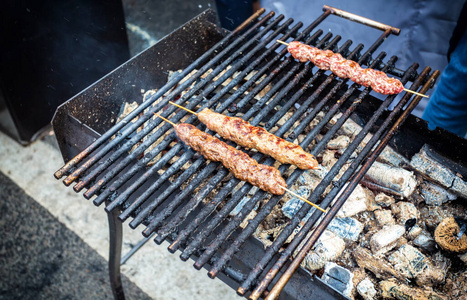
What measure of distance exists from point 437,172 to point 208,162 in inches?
72.9

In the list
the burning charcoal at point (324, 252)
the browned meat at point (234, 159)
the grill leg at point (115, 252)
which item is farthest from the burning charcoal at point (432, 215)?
the grill leg at point (115, 252)

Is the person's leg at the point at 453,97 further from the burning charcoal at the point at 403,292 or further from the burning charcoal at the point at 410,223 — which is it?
the burning charcoal at the point at 403,292

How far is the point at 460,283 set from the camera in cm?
254

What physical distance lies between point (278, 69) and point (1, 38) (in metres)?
3.41

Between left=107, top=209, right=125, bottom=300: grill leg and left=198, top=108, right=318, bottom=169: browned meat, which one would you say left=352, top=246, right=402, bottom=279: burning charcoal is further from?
left=107, top=209, right=125, bottom=300: grill leg

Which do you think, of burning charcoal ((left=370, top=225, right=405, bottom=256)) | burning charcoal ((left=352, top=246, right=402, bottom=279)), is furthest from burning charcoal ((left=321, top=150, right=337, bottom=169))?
burning charcoal ((left=352, top=246, right=402, bottom=279))

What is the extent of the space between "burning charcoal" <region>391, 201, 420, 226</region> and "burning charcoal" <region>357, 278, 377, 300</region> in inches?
24.2

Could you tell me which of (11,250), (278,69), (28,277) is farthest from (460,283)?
(11,250)

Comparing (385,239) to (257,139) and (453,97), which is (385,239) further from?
(453,97)

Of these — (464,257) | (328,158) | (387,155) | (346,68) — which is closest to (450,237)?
(464,257)

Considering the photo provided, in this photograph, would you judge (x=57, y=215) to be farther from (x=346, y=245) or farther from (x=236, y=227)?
(x=346, y=245)

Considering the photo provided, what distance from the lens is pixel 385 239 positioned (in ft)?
8.72

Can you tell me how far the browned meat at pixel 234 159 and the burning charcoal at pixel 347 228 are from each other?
67cm

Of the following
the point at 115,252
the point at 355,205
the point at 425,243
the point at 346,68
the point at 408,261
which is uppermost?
the point at 346,68
